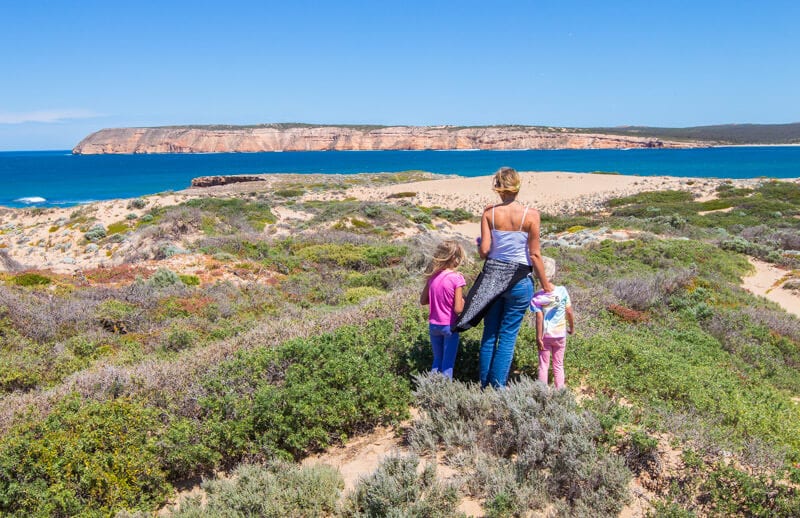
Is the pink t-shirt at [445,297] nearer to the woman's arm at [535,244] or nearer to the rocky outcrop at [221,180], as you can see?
the woman's arm at [535,244]

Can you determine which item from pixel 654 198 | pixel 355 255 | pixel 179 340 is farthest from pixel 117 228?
pixel 654 198

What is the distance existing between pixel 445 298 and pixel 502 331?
58 cm

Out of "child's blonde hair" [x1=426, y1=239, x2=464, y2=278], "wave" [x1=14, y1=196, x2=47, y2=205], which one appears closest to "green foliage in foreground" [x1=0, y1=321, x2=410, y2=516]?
"child's blonde hair" [x1=426, y1=239, x2=464, y2=278]

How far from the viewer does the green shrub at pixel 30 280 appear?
10.6m

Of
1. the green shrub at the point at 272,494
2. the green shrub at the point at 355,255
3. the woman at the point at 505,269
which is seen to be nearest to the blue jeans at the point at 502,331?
the woman at the point at 505,269

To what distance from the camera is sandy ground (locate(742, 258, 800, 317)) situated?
39.5 ft

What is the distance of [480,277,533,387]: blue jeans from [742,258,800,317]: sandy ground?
998 cm

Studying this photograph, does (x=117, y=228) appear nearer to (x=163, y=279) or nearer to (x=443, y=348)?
(x=163, y=279)

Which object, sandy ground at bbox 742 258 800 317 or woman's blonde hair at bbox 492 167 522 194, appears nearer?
woman's blonde hair at bbox 492 167 522 194

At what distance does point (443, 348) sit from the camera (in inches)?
185

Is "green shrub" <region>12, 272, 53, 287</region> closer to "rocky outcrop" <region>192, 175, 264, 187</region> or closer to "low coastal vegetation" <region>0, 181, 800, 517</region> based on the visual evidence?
"low coastal vegetation" <region>0, 181, 800, 517</region>

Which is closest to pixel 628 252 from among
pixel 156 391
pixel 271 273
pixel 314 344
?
pixel 271 273

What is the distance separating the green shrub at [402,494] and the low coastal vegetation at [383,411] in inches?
0.6

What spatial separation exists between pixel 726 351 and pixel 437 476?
6469mm
